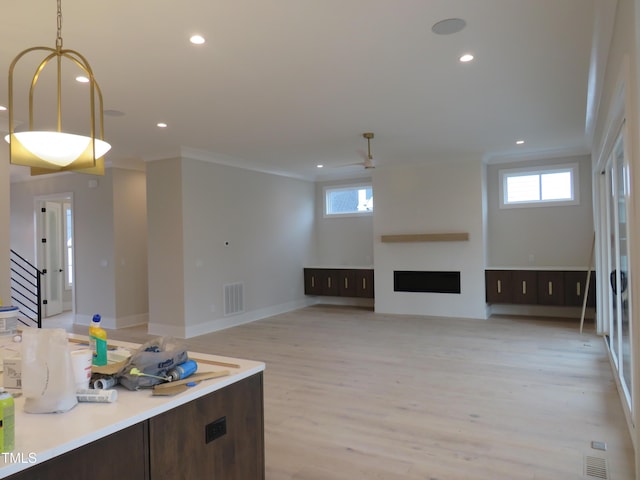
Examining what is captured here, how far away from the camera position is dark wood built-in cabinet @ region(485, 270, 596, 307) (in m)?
6.83

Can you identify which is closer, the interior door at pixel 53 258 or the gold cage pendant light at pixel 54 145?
the gold cage pendant light at pixel 54 145

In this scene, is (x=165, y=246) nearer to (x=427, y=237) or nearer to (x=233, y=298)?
(x=233, y=298)

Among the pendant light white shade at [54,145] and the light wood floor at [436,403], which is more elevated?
the pendant light white shade at [54,145]

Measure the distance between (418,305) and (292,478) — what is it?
19.1 ft

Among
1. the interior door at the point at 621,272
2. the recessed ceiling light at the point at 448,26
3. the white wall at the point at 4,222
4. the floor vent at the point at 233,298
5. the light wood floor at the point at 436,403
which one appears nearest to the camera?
the light wood floor at the point at 436,403

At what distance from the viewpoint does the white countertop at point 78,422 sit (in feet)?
3.93

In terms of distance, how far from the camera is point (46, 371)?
142 centimetres

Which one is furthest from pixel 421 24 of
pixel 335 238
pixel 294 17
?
pixel 335 238

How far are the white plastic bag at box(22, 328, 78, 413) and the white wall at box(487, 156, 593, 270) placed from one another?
7431 millimetres

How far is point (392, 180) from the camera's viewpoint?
8.32 metres

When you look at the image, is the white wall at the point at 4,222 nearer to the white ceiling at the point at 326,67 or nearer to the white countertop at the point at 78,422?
the white ceiling at the point at 326,67

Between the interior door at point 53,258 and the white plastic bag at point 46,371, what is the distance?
8462 millimetres

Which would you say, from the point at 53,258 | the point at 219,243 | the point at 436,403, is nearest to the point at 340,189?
the point at 219,243

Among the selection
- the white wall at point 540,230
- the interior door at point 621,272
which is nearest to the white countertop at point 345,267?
the white wall at point 540,230
